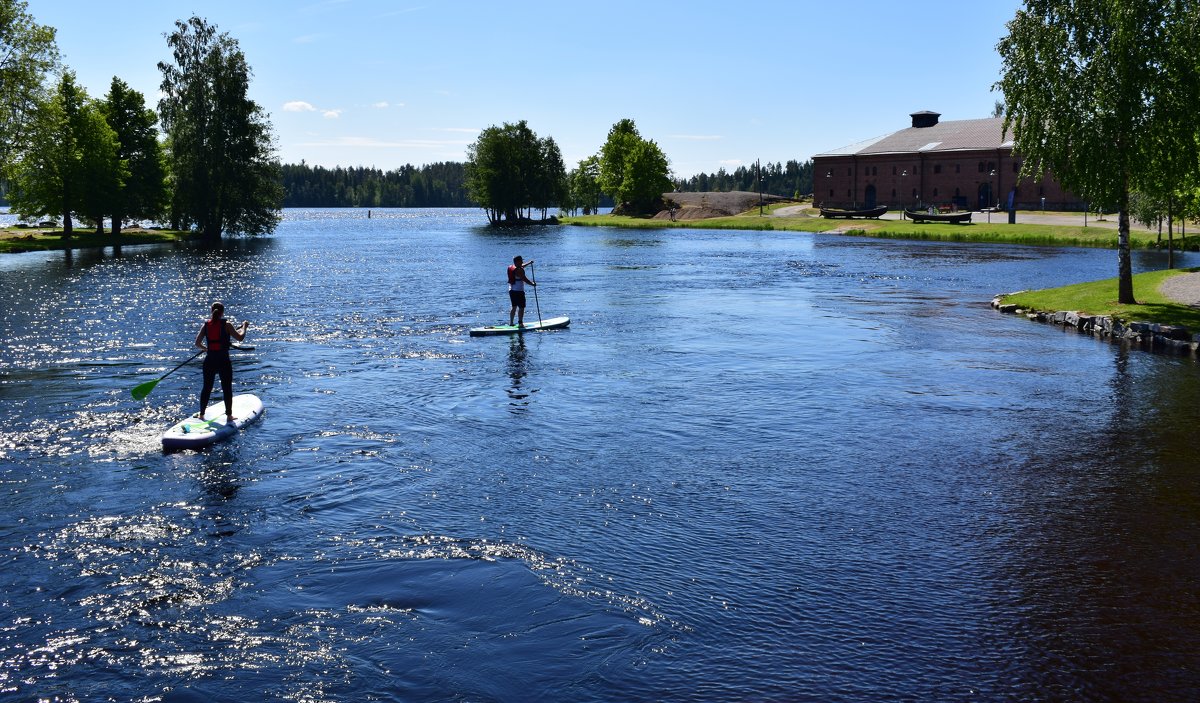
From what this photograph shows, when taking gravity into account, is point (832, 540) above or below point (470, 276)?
below

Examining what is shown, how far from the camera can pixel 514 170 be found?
146 metres

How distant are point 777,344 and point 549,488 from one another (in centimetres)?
1704

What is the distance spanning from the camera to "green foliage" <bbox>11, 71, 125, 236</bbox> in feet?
270

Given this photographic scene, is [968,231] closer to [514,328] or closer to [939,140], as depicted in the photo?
[939,140]

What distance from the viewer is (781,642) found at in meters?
9.72

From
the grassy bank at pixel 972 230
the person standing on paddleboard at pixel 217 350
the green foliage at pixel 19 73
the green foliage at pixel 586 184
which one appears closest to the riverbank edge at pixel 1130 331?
the person standing on paddleboard at pixel 217 350

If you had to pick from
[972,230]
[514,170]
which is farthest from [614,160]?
[972,230]

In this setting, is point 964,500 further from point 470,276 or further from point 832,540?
point 470,276

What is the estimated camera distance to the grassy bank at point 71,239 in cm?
8112

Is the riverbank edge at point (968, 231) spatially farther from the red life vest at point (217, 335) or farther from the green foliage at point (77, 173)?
the green foliage at point (77, 173)

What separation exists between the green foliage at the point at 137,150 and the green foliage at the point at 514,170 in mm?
54889

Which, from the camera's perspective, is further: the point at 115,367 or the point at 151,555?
the point at 115,367

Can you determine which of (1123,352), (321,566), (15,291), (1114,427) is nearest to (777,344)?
(1123,352)

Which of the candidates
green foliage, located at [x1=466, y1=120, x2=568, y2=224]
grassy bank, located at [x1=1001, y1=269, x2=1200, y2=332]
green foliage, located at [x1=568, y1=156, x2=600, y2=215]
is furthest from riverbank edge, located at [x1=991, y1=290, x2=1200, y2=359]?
green foliage, located at [x1=568, y1=156, x2=600, y2=215]
